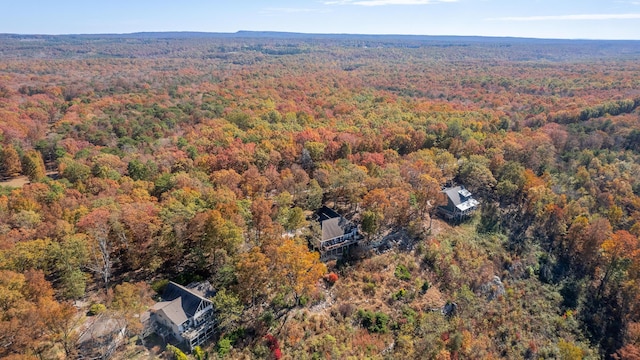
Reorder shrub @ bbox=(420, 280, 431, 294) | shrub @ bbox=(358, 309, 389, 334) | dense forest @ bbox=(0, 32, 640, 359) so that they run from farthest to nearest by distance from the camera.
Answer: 1. shrub @ bbox=(420, 280, 431, 294)
2. shrub @ bbox=(358, 309, 389, 334)
3. dense forest @ bbox=(0, 32, 640, 359)

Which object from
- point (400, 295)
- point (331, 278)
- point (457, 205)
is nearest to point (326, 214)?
point (331, 278)

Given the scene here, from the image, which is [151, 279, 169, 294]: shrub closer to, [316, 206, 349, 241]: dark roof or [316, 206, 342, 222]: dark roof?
[316, 206, 349, 241]: dark roof

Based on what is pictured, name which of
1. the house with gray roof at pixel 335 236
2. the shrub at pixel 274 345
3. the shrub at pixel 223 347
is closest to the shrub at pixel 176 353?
the shrub at pixel 223 347

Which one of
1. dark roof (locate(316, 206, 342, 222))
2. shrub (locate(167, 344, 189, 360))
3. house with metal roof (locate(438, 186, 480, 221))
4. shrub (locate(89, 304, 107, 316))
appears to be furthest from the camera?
house with metal roof (locate(438, 186, 480, 221))

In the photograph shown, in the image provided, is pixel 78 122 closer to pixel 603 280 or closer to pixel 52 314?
pixel 52 314

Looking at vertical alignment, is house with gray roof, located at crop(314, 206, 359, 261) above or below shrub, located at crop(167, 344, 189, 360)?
above

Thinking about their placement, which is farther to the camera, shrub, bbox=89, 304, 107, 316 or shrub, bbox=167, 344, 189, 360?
shrub, bbox=89, 304, 107, 316

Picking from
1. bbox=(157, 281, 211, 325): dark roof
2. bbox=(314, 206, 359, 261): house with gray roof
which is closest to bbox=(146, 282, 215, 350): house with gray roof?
bbox=(157, 281, 211, 325): dark roof

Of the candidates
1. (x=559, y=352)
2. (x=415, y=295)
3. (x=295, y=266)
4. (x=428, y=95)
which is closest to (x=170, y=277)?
(x=295, y=266)

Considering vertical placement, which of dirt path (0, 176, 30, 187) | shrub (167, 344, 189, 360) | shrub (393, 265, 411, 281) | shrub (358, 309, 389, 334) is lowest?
shrub (358, 309, 389, 334)
